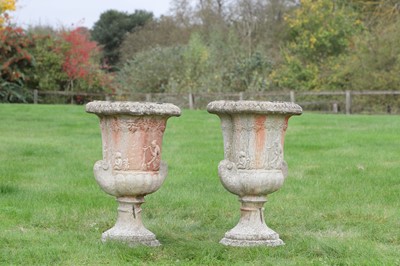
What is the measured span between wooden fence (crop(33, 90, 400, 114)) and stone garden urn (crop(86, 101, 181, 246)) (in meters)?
20.0

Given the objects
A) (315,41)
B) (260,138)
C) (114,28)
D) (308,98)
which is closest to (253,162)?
(260,138)

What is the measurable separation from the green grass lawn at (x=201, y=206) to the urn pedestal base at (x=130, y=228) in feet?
0.45

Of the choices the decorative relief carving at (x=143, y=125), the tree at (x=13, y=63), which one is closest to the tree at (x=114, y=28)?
the tree at (x=13, y=63)

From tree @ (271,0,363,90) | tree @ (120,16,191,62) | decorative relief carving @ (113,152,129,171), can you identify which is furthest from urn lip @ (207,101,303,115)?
tree @ (120,16,191,62)

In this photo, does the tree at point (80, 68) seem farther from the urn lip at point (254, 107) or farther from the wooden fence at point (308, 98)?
the urn lip at point (254, 107)

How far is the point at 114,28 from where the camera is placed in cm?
5259

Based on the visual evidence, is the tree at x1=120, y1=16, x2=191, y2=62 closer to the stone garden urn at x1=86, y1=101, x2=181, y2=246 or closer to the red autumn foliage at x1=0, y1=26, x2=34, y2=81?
the red autumn foliage at x1=0, y1=26, x2=34, y2=81

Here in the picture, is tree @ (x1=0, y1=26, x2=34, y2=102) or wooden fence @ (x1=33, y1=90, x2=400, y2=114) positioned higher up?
tree @ (x1=0, y1=26, x2=34, y2=102)

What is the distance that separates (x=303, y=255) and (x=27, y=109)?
58.4ft

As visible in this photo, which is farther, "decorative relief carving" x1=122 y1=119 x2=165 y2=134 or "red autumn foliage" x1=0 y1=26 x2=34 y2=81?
"red autumn foliage" x1=0 y1=26 x2=34 y2=81

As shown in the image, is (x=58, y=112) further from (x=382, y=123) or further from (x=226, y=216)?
(x=226, y=216)

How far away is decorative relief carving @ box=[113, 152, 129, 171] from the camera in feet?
21.2

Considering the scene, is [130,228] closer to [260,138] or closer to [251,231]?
[251,231]

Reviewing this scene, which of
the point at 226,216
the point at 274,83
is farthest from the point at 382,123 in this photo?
the point at 274,83
